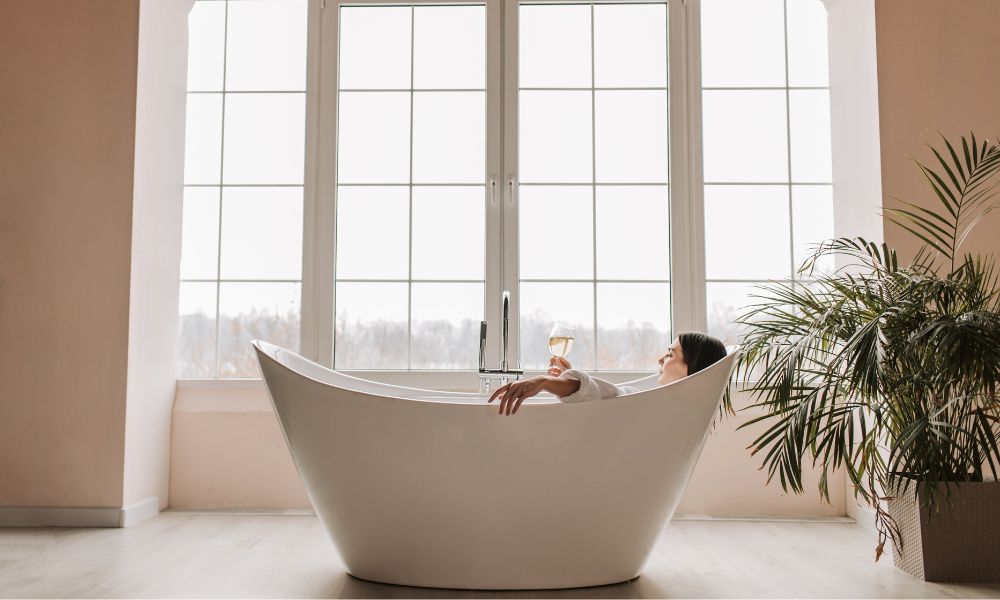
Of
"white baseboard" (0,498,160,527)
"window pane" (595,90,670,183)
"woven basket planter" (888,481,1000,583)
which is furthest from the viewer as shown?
"window pane" (595,90,670,183)

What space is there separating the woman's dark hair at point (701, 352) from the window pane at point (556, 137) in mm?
1320

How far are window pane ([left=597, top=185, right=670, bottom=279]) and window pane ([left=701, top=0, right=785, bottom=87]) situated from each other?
0.59 meters

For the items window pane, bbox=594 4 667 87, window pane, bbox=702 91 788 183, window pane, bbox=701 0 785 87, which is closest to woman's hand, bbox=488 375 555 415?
window pane, bbox=702 91 788 183

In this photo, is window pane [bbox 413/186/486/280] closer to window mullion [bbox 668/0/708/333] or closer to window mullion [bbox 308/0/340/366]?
window mullion [bbox 308/0/340/366]

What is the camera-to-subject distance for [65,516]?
277cm

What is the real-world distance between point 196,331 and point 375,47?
1.50 m

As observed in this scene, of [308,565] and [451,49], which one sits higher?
[451,49]

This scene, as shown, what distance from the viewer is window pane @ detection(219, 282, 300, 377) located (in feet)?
10.8

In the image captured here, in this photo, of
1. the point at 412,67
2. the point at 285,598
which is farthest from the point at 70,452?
the point at 412,67

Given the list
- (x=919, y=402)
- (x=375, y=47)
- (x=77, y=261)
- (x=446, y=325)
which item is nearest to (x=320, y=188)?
(x=375, y=47)

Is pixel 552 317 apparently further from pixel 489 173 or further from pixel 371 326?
pixel 371 326

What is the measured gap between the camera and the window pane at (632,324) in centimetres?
324

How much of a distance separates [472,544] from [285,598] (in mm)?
491

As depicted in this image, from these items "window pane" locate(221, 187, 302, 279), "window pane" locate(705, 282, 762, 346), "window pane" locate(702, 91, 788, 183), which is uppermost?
"window pane" locate(702, 91, 788, 183)
